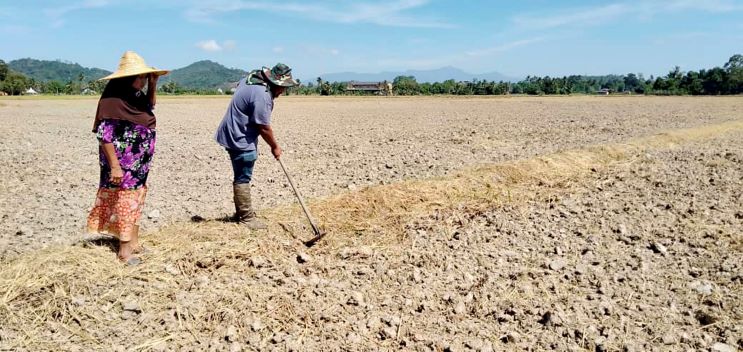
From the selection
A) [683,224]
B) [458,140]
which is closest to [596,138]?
[458,140]

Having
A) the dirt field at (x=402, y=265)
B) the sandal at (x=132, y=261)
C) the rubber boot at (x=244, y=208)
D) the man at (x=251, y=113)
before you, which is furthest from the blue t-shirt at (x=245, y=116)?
the sandal at (x=132, y=261)

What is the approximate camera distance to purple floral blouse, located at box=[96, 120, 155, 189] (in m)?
3.50

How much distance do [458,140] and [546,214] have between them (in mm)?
6574

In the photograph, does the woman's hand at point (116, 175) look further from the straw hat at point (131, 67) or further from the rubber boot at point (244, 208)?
the rubber boot at point (244, 208)

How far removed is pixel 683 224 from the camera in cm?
516

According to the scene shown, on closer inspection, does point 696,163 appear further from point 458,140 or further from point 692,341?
point 692,341

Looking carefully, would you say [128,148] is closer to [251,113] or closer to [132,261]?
[132,261]

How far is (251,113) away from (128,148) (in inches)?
41.4

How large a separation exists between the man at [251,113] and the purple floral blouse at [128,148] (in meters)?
0.73

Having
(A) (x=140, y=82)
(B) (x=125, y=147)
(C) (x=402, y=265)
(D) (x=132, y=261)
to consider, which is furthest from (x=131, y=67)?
(C) (x=402, y=265)

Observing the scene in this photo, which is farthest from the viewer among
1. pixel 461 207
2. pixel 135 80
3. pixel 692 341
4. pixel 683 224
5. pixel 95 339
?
pixel 461 207

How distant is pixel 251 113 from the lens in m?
4.32

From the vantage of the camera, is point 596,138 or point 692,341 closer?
point 692,341

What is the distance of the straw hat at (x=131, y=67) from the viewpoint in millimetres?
3443
